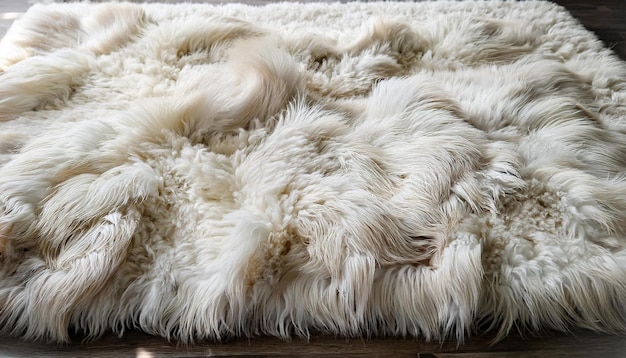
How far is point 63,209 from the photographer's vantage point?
85 cm

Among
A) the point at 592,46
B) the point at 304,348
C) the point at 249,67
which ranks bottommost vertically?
the point at 304,348

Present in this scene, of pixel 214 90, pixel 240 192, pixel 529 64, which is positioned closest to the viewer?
pixel 240 192

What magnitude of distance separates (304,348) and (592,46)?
1119 mm

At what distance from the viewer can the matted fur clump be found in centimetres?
81

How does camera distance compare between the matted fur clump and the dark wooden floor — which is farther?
the dark wooden floor

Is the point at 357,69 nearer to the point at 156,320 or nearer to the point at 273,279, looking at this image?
the point at 273,279

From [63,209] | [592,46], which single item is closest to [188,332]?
[63,209]

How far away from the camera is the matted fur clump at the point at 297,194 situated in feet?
2.67

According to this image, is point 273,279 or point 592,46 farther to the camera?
point 592,46

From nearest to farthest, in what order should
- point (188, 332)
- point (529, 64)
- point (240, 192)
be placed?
point (188, 332) < point (240, 192) < point (529, 64)

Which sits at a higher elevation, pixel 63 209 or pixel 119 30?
pixel 119 30

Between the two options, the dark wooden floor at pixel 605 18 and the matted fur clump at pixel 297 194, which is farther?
the dark wooden floor at pixel 605 18

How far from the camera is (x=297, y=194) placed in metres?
0.89

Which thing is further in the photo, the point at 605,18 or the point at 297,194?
the point at 605,18
